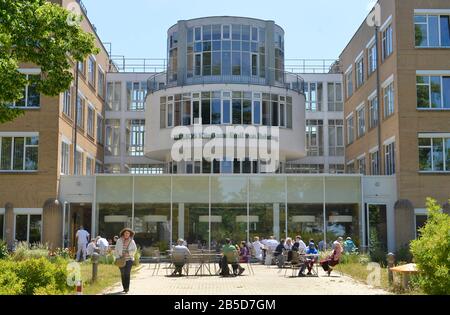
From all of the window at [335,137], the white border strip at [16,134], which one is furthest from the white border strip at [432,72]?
the window at [335,137]

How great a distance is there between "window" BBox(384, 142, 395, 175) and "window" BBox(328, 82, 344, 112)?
17512 millimetres

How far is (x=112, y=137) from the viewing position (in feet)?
168

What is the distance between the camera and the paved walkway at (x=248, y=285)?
56.7ft

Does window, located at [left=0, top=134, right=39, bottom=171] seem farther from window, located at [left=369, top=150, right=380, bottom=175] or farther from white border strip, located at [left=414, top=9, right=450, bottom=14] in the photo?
white border strip, located at [left=414, top=9, right=450, bottom=14]

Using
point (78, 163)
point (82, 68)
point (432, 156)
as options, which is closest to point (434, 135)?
point (432, 156)

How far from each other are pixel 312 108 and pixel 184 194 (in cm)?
2204

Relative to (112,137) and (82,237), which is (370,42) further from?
(112,137)

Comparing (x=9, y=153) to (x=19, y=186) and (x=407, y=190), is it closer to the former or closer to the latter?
(x=19, y=186)

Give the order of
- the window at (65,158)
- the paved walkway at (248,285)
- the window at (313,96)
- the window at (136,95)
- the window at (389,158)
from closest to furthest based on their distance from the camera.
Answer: the paved walkway at (248,285), the window at (389,158), the window at (65,158), the window at (136,95), the window at (313,96)

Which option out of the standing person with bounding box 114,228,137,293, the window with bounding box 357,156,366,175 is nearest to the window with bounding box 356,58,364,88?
the window with bounding box 357,156,366,175

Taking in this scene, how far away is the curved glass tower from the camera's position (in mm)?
38188

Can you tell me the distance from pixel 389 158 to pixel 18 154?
18.8 metres

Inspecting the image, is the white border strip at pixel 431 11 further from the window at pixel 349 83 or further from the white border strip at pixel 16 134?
the white border strip at pixel 16 134

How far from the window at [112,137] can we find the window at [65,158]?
1324 cm
